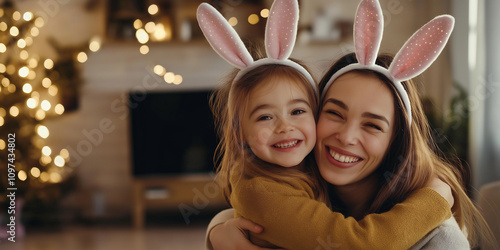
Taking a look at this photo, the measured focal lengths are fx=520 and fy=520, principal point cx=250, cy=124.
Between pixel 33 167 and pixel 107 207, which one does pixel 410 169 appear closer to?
pixel 33 167

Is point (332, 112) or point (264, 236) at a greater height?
point (332, 112)

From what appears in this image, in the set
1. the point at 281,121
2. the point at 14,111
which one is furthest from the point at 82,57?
the point at 281,121

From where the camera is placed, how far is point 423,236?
98cm

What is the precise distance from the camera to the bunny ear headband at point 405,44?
3.37 feet

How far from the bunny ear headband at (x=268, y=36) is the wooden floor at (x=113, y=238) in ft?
9.29

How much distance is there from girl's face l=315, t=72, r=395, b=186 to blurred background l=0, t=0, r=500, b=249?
265 centimetres

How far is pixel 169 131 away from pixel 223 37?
329 cm

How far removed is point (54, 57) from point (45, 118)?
724 millimetres

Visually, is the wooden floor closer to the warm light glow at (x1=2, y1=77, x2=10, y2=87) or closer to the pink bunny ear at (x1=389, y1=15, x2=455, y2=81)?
the warm light glow at (x1=2, y1=77, x2=10, y2=87)

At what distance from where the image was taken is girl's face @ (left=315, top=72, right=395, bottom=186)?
3.38ft

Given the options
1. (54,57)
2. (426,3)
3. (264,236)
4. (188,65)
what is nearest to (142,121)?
(188,65)

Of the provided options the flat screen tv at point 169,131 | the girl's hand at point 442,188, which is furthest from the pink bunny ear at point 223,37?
the flat screen tv at point 169,131

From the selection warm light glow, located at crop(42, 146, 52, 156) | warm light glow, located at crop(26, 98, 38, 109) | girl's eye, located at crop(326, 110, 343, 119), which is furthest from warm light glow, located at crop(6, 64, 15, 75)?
girl's eye, located at crop(326, 110, 343, 119)

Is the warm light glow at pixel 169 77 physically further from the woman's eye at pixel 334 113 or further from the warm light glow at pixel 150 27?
the woman's eye at pixel 334 113
